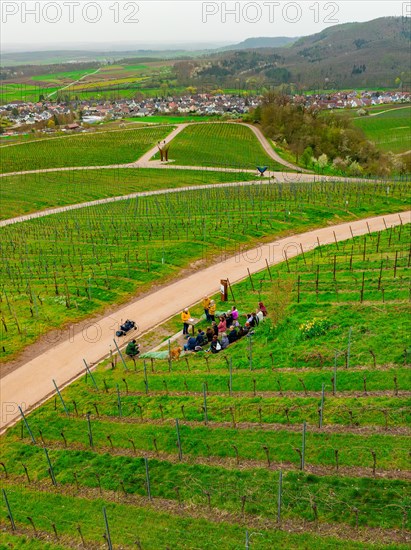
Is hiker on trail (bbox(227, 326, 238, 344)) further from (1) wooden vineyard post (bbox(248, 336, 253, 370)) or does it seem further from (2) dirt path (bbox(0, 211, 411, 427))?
(2) dirt path (bbox(0, 211, 411, 427))

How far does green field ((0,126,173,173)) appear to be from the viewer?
78.3 metres

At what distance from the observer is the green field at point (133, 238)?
2702 cm

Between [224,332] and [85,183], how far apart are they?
48996 mm

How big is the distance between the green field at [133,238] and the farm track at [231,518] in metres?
10.2

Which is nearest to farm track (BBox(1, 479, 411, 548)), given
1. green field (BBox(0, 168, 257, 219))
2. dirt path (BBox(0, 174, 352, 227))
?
dirt path (BBox(0, 174, 352, 227))

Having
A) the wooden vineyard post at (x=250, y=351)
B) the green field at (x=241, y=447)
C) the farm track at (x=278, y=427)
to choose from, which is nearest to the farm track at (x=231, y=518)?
the green field at (x=241, y=447)

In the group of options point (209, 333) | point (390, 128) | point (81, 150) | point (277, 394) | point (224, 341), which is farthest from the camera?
point (390, 128)

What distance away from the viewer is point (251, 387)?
17.2 m

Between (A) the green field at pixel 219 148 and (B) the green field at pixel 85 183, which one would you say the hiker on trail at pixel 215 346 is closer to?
(B) the green field at pixel 85 183

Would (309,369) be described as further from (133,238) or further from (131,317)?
(133,238)

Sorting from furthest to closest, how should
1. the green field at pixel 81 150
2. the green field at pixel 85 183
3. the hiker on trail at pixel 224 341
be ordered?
the green field at pixel 81 150, the green field at pixel 85 183, the hiker on trail at pixel 224 341

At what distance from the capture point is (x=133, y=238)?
36.9 m

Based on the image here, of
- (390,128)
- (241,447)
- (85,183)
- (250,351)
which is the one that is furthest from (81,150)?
(241,447)

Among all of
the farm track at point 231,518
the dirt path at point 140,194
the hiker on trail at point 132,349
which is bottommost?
the farm track at point 231,518
